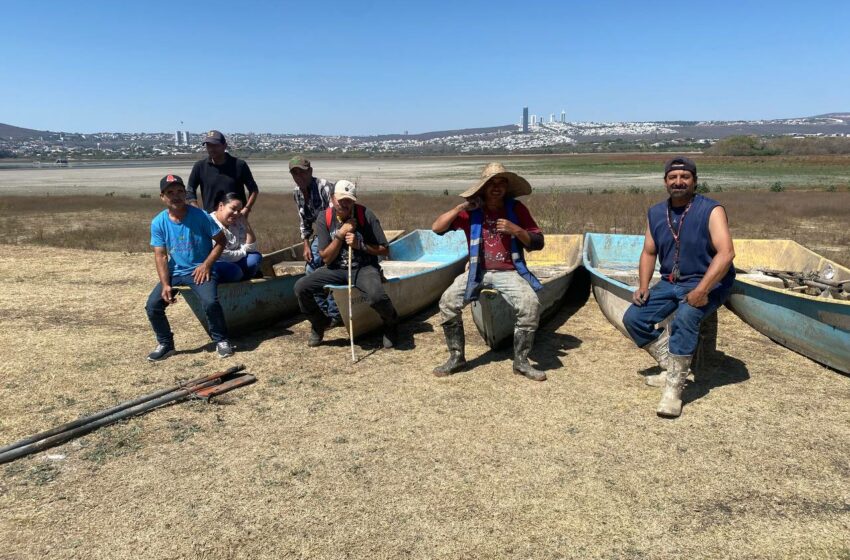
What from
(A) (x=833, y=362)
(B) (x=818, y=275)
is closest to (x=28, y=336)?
(A) (x=833, y=362)

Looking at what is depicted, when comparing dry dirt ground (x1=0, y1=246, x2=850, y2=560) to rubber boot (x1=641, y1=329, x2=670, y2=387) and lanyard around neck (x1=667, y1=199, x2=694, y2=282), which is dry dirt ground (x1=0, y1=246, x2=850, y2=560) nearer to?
rubber boot (x1=641, y1=329, x2=670, y2=387)

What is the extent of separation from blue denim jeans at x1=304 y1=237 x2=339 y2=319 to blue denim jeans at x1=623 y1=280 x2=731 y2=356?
115 inches

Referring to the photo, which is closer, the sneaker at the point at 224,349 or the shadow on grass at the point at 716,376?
the shadow on grass at the point at 716,376

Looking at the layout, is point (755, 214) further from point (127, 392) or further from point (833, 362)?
point (127, 392)

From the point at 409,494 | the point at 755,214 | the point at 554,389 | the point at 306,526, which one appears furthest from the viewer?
the point at 755,214

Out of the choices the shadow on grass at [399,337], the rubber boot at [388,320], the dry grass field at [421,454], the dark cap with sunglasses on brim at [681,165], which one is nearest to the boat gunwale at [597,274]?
the dry grass field at [421,454]

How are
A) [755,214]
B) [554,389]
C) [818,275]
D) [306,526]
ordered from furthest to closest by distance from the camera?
[755,214] < [818,275] < [554,389] < [306,526]

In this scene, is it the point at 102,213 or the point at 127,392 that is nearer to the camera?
the point at 127,392

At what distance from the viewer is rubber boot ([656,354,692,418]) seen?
15.0 ft

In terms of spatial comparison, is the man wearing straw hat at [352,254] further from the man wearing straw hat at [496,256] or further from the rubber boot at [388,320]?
the man wearing straw hat at [496,256]

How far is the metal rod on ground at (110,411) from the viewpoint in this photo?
4186 millimetres

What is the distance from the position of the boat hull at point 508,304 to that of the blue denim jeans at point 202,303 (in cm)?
255

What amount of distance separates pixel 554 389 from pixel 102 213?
19.8 meters

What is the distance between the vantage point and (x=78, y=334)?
6941 mm
